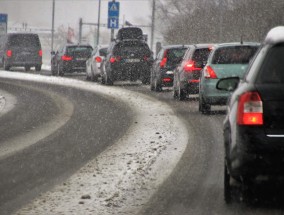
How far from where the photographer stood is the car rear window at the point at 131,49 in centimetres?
3497

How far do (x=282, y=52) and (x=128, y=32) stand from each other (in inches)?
1590

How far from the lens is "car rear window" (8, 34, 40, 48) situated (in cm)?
5256

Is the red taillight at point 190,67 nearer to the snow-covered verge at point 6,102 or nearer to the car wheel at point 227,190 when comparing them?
the snow-covered verge at point 6,102

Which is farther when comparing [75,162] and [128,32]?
[128,32]

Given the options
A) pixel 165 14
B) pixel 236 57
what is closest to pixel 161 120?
pixel 236 57

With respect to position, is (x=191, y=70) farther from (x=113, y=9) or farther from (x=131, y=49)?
(x=113, y=9)

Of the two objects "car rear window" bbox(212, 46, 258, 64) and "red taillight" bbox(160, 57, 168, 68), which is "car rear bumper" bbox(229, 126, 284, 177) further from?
"red taillight" bbox(160, 57, 168, 68)

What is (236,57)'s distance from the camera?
66.9 ft

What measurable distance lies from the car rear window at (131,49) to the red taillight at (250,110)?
1054 inches

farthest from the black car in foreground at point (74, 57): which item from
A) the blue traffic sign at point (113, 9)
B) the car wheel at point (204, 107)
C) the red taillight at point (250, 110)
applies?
the red taillight at point (250, 110)

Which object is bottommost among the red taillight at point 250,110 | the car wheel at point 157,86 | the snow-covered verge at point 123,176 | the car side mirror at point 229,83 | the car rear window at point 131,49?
the car wheel at point 157,86

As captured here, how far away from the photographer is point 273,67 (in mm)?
8312

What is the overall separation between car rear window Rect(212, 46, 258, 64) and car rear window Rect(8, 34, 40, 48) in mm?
32897

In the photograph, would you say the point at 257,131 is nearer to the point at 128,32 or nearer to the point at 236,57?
the point at 236,57
